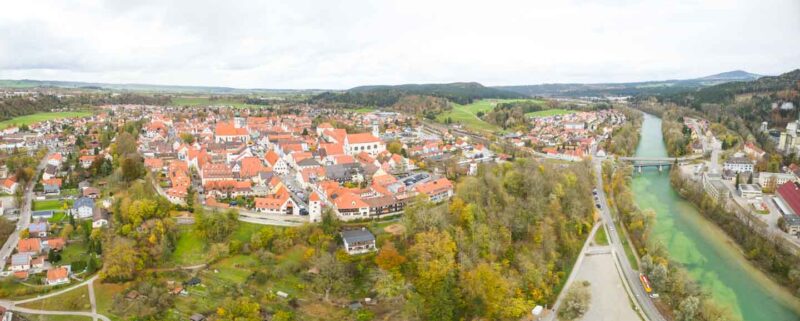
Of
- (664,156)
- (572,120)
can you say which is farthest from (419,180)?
(572,120)

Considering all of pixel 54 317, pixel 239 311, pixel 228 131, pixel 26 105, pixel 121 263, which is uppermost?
pixel 26 105

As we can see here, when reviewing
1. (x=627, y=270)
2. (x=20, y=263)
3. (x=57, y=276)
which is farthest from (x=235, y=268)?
(x=627, y=270)

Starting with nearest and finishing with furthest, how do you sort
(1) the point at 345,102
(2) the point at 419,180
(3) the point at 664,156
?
1. (2) the point at 419,180
2. (3) the point at 664,156
3. (1) the point at 345,102

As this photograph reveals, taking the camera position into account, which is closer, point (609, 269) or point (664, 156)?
point (609, 269)

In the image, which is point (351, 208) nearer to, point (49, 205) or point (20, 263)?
point (20, 263)

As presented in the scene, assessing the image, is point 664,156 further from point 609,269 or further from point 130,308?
point 130,308

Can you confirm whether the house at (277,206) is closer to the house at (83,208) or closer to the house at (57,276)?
the house at (57,276)

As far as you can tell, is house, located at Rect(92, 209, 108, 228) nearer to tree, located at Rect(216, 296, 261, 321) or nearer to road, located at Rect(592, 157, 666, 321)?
tree, located at Rect(216, 296, 261, 321)
